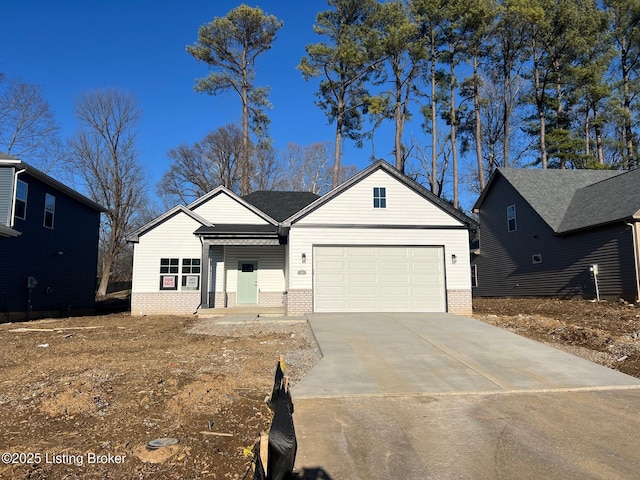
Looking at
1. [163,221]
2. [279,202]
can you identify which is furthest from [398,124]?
[163,221]

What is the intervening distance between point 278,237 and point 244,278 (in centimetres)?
239

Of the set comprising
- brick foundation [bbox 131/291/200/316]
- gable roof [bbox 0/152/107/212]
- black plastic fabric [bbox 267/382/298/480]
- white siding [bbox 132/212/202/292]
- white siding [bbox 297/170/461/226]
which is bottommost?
black plastic fabric [bbox 267/382/298/480]

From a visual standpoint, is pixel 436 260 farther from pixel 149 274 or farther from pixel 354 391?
Result: pixel 149 274

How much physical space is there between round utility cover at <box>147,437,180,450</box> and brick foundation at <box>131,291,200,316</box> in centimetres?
1268

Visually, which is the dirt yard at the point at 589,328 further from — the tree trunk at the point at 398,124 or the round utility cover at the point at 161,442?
the tree trunk at the point at 398,124

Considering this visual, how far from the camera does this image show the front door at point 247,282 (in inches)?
688

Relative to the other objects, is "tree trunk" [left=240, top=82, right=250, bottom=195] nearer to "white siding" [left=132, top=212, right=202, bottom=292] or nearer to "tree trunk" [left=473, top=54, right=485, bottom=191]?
"white siding" [left=132, top=212, right=202, bottom=292]

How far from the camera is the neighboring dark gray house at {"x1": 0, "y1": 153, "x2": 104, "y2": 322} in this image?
15.8m

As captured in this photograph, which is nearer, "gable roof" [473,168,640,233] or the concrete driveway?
the concrete driveway

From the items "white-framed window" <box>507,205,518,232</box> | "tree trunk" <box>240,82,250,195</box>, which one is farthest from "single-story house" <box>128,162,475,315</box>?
"tree trunk" <box>240,82,250,195</box>

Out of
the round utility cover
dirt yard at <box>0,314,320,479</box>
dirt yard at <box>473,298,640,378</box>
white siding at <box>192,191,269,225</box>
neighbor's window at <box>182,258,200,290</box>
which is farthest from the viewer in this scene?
white siding at <box>192,191,269,225</box>

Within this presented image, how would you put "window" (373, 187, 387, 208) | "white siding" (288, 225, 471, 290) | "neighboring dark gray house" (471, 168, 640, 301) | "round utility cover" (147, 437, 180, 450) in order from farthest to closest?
"neighboring dark gray house" (471, 168, 640, 301) < "window" (373, 187, 387, 208) < "white siding" (288, 225, 471, 290) < "round utility cover" (147, 437, 180, 450)

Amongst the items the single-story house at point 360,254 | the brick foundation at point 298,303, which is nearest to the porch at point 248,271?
the single-story house at point 360,254

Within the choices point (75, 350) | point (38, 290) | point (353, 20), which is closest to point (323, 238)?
point (75, 350)
